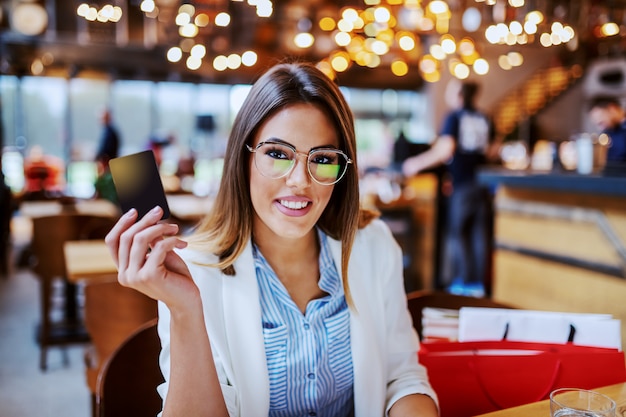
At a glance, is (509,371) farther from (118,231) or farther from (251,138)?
(118,231)

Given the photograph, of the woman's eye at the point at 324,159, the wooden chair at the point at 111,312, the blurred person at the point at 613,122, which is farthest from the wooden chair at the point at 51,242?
the blurred person at the point at 613,122

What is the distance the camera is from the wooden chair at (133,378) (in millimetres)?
1495

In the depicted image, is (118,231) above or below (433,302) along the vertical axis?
above

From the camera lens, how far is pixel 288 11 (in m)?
12.5

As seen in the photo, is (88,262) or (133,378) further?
(88,262)

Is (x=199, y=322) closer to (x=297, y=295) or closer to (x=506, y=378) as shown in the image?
(x=297, y=295)

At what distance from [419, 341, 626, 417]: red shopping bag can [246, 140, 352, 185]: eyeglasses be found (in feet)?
1.91

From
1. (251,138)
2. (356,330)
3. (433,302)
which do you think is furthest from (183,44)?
(356,330)

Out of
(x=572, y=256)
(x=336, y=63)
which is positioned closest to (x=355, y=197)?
(x=572, y=256)

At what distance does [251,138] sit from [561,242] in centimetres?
260

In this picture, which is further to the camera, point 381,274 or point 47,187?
point 47,187

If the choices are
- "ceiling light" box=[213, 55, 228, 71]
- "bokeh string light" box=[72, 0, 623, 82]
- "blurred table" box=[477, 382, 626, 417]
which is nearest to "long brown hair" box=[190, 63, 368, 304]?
"blurred table" box=[477, 382, 626, 417]

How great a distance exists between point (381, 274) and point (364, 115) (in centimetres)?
1353

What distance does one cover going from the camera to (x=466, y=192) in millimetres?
5430
